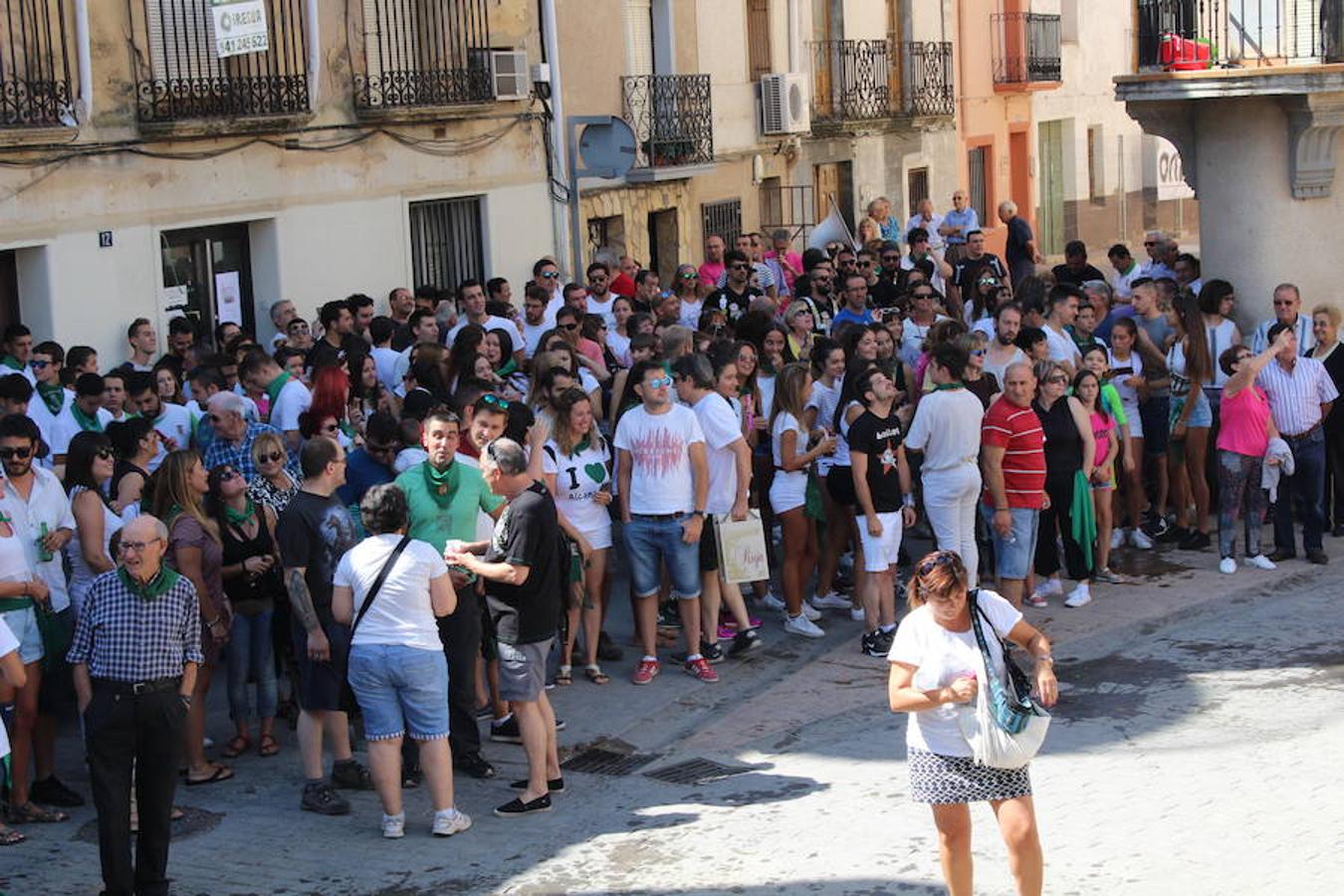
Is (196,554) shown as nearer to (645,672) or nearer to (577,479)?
(577,479)

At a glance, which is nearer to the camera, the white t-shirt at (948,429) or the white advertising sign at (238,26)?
the white t-shirt at (948,429)

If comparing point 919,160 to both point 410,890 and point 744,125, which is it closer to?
point 744,125

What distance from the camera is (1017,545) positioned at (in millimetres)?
12250

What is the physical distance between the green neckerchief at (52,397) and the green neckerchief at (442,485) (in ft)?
13.5

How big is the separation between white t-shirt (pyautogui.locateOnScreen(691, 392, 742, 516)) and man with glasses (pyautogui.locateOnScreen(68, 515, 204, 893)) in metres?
3.99

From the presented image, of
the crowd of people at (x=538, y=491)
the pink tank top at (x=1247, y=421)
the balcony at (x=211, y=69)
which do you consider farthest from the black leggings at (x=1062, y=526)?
the balcony at (x=211, y=69)

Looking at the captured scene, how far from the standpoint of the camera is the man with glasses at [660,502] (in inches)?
434

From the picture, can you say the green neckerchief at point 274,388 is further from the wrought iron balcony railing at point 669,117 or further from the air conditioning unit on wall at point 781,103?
Result: the air conditioning unit on wall at point 781,103

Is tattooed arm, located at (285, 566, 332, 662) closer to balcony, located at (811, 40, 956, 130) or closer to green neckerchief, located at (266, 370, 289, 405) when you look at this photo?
green neckerchief, located at (266, 370, 289, 405)

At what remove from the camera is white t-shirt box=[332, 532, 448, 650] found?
851 cm

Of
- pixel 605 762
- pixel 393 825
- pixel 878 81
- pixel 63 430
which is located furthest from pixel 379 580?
pixel 878 81

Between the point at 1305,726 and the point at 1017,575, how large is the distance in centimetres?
252

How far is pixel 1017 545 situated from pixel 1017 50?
22942mm

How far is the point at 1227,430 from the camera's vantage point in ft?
44.2
